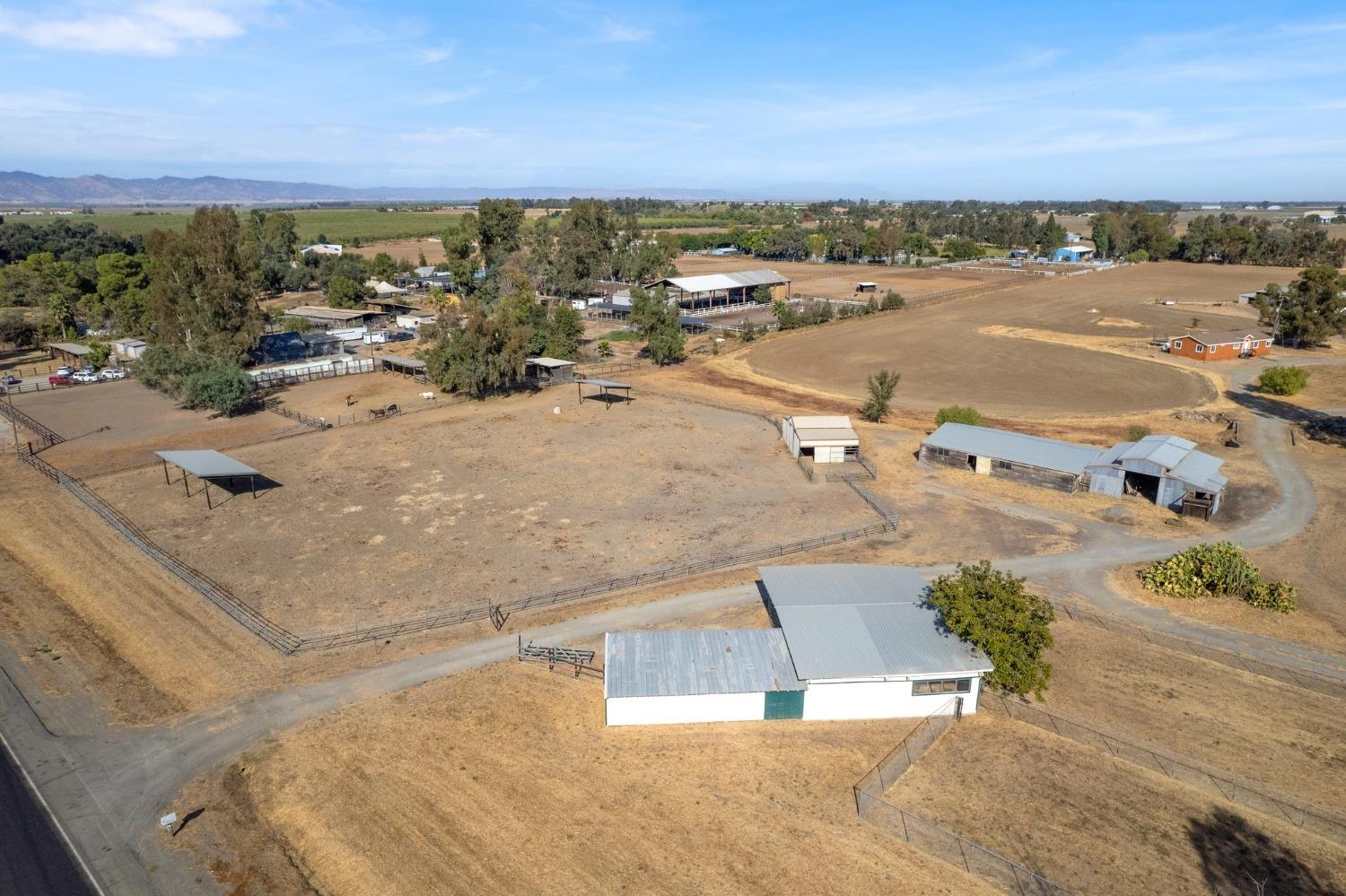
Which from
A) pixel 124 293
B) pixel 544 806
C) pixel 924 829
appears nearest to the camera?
pixel 924 829

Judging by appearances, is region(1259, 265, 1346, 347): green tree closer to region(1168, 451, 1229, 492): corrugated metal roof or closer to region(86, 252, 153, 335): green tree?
region(1168, 451, 1229, 492): corrugated metal roof

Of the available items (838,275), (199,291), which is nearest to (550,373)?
(199,291)

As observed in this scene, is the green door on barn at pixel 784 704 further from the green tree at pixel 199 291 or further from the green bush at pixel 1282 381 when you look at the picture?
the green bush at pixel 1282 381

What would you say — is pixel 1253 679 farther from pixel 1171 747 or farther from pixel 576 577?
pixel 576 577

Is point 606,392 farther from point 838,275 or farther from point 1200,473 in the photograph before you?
point 838,275

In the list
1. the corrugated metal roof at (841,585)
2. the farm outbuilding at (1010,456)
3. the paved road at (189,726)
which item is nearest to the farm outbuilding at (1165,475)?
the farm outbuilding at (1010,456)

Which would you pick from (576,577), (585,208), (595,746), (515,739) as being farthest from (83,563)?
(585,208)
